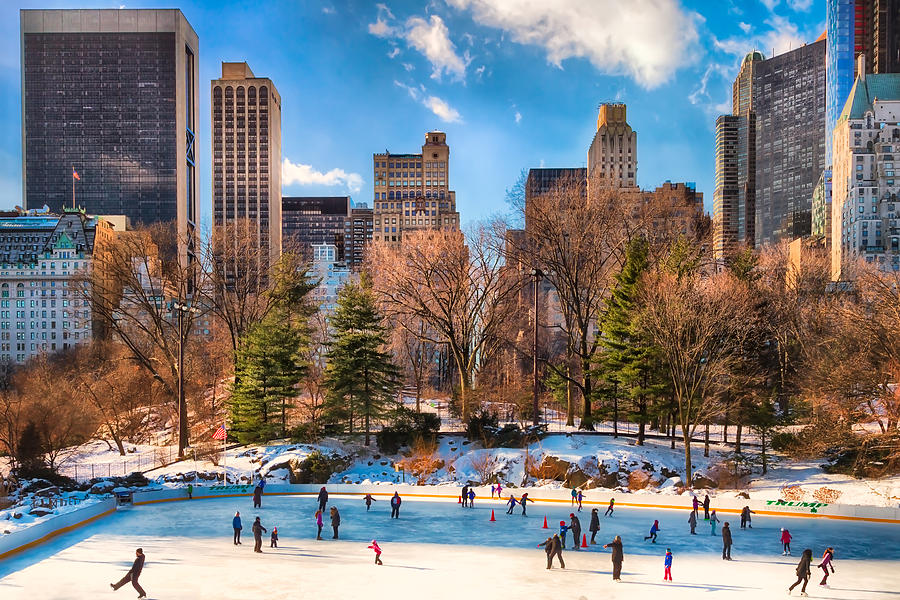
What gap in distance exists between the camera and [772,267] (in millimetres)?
55000

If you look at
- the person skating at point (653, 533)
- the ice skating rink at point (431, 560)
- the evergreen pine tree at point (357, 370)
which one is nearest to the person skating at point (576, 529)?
the ice skating rink at point (431, 560)

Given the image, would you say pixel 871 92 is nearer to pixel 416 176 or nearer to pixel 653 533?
pixel 416 176

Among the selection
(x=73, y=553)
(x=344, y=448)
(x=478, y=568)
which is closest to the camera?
(x=478, y=568)

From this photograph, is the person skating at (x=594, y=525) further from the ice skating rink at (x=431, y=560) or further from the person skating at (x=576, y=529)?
the person skating at (x=576, y=529)

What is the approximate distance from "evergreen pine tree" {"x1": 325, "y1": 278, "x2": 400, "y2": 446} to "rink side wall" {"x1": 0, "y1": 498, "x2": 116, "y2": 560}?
1501 centimetres

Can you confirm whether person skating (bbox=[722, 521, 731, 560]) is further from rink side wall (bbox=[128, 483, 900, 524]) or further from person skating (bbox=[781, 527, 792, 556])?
rink side wall (bbox=[128, 483, 900, 524])

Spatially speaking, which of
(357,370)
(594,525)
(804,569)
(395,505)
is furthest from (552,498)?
(357,370)

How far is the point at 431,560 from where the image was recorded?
19906 millimetres

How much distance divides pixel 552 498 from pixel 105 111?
192 meters

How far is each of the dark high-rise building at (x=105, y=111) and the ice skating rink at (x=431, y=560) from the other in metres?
173

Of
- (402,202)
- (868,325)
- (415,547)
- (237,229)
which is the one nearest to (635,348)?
(868,325)

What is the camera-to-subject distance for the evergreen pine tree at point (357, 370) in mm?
40094

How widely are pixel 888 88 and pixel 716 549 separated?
150554mm

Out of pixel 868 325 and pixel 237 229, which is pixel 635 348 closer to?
pixel 868 325
